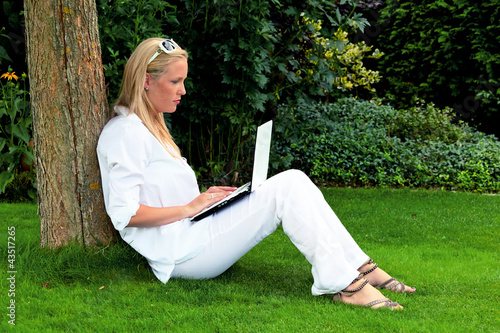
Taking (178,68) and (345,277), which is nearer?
(345,277)

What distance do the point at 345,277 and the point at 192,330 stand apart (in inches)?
30.8

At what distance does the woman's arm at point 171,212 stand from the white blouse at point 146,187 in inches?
2.2

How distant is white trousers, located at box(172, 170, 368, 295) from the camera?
2617mm

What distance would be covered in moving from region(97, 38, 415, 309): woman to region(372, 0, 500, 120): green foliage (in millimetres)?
6186

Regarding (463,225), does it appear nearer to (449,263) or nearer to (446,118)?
(449,263)

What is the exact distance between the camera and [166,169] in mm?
2850

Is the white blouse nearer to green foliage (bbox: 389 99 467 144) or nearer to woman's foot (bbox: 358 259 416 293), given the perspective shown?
woman's foot (bbox: 358 259 416 293)

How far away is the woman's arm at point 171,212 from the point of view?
8.79ft

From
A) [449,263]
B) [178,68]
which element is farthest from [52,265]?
[449,263]

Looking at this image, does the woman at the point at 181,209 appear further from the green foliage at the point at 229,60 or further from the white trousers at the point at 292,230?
the green foliage at the point at 229,60

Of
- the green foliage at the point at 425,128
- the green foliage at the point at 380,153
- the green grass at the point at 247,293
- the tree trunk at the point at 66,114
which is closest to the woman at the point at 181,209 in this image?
the green grass at the point at 247,293

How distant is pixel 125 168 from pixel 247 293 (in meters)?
0.94

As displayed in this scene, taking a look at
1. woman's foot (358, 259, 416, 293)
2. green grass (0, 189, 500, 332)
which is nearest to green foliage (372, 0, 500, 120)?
green grass (0, 189, 500, 332)

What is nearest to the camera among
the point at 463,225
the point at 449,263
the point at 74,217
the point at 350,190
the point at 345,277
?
the point at 345,277
